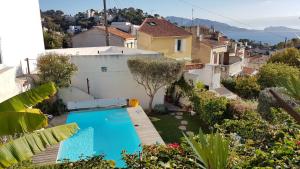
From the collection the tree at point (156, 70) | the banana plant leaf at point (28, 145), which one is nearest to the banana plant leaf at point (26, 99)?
the banana plant leaf at point (28, 145)

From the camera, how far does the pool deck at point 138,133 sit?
11.8 meters

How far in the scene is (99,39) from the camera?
34250mm

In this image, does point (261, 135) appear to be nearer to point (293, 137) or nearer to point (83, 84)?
point (293, 137)

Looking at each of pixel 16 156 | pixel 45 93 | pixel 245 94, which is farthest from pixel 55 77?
pixel 245 94

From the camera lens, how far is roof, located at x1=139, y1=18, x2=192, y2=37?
32812 mm

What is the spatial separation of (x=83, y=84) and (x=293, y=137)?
16426mm

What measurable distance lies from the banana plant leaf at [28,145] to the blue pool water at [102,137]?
7.70m

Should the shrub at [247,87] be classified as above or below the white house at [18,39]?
below

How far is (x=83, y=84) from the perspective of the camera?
20.4 metres

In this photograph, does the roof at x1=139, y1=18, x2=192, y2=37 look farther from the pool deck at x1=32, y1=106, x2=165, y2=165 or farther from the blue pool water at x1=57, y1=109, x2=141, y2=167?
the blue pool water at x1=57, y1=109, x2=141, y2=167

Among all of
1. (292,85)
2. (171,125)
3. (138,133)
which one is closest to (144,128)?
(138,133)

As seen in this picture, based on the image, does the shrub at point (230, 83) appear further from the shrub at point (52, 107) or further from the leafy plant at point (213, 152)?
the leafy plant at point (213, 152)

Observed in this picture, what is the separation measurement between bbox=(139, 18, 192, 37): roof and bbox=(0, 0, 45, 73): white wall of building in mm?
13950

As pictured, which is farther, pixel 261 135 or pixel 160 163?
pixel 261 135
